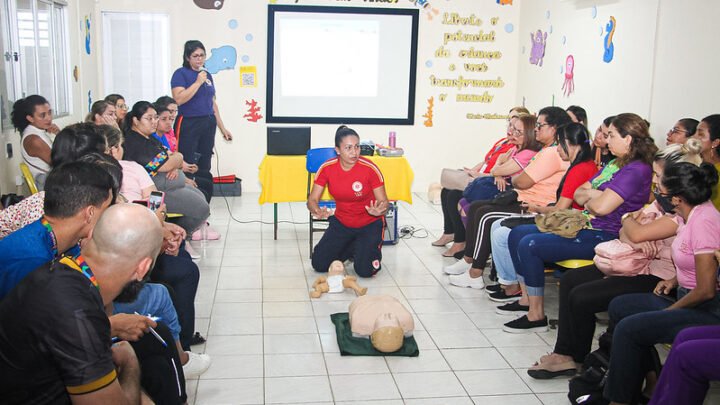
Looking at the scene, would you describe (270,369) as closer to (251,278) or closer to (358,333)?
(358,333)

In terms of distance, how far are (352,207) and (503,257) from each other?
1172 millimetres

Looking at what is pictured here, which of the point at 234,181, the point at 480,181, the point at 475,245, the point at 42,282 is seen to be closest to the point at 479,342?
the point at 475,245

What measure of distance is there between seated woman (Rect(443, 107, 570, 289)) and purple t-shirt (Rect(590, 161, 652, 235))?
0.88m

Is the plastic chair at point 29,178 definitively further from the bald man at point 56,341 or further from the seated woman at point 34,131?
the bald man at point 56,341

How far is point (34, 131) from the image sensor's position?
4355 millimetres

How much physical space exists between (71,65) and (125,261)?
4961mm

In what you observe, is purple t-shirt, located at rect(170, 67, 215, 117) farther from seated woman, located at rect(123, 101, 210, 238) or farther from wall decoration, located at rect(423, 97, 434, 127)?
wall decoration, located at rect(423, 97, 434, 127)

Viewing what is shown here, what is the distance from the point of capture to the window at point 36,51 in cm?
474

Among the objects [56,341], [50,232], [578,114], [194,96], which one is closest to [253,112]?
[194,96]

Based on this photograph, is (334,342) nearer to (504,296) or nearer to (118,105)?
(504,296)

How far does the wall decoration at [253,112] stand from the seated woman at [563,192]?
393 cm

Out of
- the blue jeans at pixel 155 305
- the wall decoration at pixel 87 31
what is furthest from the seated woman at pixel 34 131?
the wall decoration at pixel 87 31

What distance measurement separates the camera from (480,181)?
494 cm

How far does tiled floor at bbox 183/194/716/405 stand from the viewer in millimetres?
2988
